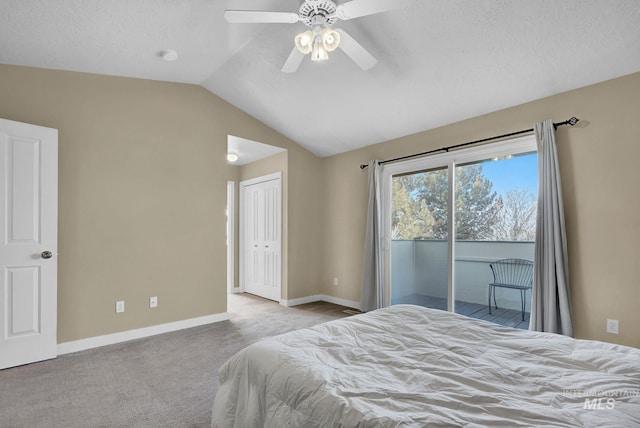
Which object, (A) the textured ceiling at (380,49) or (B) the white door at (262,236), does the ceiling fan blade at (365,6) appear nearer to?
(A) the textured ceiling at (380,49)

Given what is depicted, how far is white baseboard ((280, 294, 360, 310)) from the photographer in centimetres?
471

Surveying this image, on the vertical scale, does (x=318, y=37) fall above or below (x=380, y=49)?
below

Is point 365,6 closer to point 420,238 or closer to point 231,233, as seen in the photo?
point 420,238

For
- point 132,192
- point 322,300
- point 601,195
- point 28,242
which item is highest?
point 132,192

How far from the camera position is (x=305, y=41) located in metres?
2.09

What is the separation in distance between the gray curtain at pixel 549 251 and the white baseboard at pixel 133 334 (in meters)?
3.50

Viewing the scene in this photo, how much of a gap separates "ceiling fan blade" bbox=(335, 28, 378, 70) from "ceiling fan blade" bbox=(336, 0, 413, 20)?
0.14 meters

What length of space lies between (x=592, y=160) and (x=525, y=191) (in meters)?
0.60

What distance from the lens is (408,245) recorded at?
4.17m

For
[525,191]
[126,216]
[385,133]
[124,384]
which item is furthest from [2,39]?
[525,191]

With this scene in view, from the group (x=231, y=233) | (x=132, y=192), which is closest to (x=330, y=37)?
(x=132, y=192)

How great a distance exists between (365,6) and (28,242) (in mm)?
3277

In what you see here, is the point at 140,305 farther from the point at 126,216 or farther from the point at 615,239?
the point at 615,239

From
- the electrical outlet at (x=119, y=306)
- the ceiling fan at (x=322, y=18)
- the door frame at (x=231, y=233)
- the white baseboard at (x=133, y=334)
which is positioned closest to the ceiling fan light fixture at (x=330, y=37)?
the ceiling fan at (x=322, y=18)
